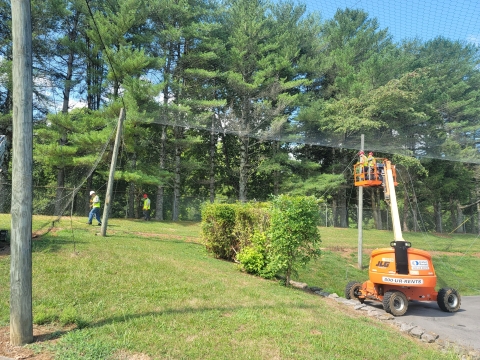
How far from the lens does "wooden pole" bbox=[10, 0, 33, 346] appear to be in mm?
3727

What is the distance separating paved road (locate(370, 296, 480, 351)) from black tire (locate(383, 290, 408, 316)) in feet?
0.49

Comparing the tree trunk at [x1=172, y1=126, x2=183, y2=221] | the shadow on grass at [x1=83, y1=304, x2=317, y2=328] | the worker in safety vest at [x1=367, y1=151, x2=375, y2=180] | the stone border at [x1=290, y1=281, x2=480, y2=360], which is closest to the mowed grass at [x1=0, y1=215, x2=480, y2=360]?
the shadow on grass at [x1=83, y1=304, x2=317, y2=328]

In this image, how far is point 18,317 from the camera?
3697 millimetres

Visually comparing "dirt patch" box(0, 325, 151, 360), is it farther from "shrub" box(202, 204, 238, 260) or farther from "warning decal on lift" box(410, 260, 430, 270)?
"warning decal on lift" box(410, 260, 430, 270)

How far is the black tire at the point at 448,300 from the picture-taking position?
8.74 meters

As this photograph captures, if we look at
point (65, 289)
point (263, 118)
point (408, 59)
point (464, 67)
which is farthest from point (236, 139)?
point (65, 289)

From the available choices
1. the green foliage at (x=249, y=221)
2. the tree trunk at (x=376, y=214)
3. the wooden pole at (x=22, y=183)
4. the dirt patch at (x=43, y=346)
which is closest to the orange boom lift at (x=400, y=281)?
the green foliage at (x=249, y=221)

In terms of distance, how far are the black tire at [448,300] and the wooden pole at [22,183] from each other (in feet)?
28.7

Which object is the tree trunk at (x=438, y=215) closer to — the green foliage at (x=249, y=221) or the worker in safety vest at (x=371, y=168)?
the worker in safety vest at (x=371, y=168)

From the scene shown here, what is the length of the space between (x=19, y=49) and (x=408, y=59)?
2795 cm

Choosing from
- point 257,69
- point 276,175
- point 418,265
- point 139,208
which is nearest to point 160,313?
point 418,265

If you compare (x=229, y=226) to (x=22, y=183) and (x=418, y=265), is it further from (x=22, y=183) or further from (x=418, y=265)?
(x=22, y=183)

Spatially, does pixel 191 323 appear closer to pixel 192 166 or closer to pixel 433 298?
pixel 433 298

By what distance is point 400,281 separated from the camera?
8117mm
